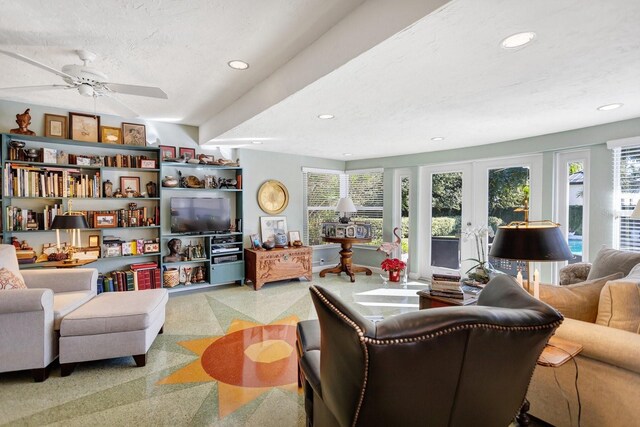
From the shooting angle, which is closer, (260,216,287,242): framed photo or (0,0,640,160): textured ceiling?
(0,0,640,160): textured ceiling

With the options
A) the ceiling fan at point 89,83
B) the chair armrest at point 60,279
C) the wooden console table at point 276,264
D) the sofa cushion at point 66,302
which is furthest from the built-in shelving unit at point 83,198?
the ceiling fan at point 89,83

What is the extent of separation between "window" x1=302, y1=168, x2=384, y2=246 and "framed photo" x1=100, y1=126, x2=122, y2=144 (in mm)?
2886

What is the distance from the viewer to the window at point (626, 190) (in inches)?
127

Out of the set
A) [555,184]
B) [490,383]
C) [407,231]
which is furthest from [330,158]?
[490,383]

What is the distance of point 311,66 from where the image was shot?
223cm

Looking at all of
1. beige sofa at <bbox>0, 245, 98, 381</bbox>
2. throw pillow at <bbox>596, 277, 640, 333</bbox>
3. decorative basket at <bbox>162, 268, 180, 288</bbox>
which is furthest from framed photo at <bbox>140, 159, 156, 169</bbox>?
throw pillow at <bbox>596, 277, 640, 333</bbox>

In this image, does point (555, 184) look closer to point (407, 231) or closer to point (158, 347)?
point (407, 231)

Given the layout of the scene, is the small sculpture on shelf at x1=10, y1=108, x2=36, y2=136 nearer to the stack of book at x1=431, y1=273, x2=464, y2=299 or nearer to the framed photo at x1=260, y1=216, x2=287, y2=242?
the framed photo at x1=260, y1=216, x2=287, y2=242

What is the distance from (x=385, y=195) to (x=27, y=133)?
5.06 metres

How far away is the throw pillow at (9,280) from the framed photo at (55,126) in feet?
6.36

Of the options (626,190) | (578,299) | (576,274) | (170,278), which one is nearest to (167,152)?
(170,278)

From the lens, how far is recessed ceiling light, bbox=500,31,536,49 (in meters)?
1.62

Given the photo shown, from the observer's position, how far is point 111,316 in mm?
2391

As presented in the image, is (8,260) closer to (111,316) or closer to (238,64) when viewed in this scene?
(111,316)
